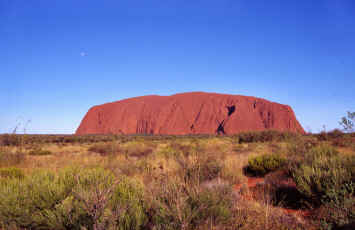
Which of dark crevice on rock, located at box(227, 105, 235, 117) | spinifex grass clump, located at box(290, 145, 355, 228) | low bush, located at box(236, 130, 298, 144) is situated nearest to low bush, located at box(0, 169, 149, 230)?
spinifex grass clump, located at box(290, 145, 355, 228)

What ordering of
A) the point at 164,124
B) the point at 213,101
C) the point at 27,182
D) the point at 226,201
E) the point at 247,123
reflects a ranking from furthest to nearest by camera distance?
the point at 213,101 < the point at 164,124 < the point at 247,123 < the point at 27,182 < the point at 226,201

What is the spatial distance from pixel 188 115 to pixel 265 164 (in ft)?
215

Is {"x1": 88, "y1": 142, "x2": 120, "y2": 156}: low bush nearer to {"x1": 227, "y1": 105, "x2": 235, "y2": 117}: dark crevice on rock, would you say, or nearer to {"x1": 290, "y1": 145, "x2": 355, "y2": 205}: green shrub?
{"x1": 290, "y1": 145, "x2": 355, "y2": 205}: green shrub

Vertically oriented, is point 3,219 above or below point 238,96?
below

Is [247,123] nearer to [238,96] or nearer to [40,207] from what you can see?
[238,96]

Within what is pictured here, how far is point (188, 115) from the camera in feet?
238

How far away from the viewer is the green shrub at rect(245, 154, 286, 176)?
6.80 meters

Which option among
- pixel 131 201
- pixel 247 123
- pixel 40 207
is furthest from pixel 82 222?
pixel 247 123

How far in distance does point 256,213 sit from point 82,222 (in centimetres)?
213

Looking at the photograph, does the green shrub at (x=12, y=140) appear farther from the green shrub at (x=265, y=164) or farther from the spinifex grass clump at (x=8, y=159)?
the green shrub at (x=265, y=164)

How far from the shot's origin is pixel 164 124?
70.2 m

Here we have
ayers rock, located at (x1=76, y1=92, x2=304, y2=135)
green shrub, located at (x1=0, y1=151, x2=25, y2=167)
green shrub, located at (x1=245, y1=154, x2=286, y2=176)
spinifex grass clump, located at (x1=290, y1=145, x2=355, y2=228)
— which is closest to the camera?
spinifex grass clump, located at (x1=290, y1=145, x2=355, y2=228)

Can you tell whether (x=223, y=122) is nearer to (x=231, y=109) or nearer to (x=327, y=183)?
(x=231, y=109)

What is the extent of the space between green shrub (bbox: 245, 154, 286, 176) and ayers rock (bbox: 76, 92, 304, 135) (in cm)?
5600
